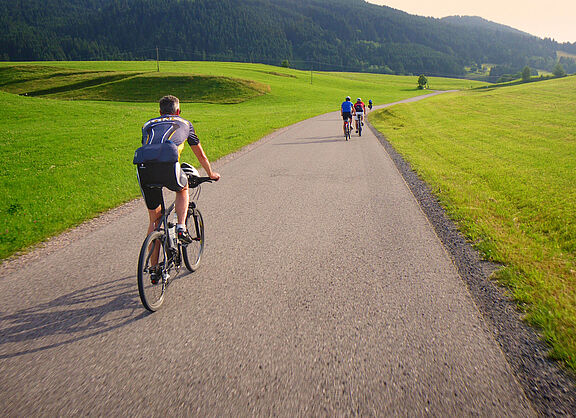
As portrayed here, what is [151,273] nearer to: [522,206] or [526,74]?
[522,206]

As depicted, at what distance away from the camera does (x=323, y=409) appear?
236 cm

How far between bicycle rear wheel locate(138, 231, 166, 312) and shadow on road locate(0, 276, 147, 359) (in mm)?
207

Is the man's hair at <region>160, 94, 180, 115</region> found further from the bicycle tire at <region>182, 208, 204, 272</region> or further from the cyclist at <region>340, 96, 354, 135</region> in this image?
the cyclist at <region>340, 96, 354, 135</region>

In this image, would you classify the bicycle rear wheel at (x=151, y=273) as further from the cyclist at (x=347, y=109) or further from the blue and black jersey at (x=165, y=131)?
the cyclist at (x=347, y=109)

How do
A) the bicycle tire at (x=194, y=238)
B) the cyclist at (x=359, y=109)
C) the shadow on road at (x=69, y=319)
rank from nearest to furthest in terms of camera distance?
the shadow on road at (x=69, y=319), the bicycle tire at (x=194, y=238), the cyclist at (x=359, y=109)

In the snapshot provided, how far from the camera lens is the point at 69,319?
3.41 meters

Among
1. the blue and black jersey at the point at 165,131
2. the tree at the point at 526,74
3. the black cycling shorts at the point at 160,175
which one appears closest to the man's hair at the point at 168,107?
the blue and black jersey at the point at 165,131

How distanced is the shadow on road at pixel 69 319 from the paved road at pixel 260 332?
0.05 feet

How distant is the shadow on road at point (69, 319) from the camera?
10.1 ft

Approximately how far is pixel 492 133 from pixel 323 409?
21493 mm

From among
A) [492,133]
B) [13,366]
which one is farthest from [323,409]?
[492,133]

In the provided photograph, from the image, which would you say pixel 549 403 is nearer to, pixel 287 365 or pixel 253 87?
pixel 287 365

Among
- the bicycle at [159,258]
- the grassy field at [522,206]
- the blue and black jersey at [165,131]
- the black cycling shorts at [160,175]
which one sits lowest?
the grassy field at [522,206]

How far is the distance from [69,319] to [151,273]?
3.19 feet
